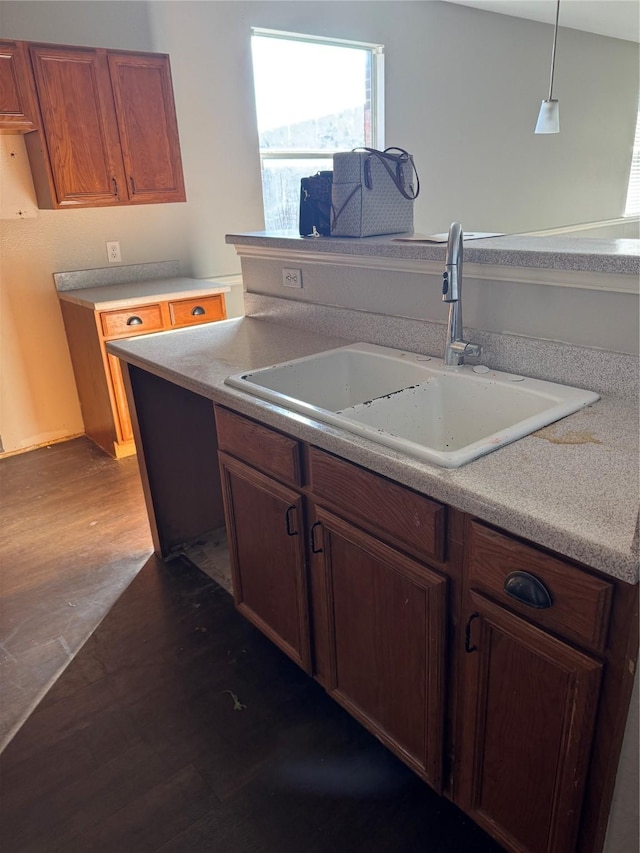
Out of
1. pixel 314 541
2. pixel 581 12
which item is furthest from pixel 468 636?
pixel 581 12

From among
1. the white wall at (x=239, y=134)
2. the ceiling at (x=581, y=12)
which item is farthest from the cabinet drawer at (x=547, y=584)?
the ceiling at (x=581, y=12)

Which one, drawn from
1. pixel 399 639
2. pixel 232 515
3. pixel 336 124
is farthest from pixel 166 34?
pixel 399 639

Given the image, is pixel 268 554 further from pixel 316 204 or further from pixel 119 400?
pixel 119 400

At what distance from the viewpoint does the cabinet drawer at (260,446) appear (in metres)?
1.45

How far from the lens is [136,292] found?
3420mm

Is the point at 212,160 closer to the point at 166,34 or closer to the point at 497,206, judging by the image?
the point at 166,34

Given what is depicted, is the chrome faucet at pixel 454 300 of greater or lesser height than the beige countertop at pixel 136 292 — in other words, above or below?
above

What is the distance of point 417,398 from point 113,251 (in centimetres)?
282

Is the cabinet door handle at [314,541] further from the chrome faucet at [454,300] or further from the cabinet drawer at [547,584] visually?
the chrome faucet at [454,300]

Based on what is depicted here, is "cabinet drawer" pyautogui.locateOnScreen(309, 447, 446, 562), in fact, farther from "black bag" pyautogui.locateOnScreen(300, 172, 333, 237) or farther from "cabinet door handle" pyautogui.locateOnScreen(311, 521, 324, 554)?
"black bag" pyautogui.locateOnScreen(300, 172, 333, 237)

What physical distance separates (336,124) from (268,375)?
338 centimetres

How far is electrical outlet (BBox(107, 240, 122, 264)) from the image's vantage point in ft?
12.0

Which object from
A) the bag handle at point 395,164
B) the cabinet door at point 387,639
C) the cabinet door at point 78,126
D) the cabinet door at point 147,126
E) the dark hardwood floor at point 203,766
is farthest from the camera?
the cabinet door at point 147,126

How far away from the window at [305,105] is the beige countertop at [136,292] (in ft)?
3.03
